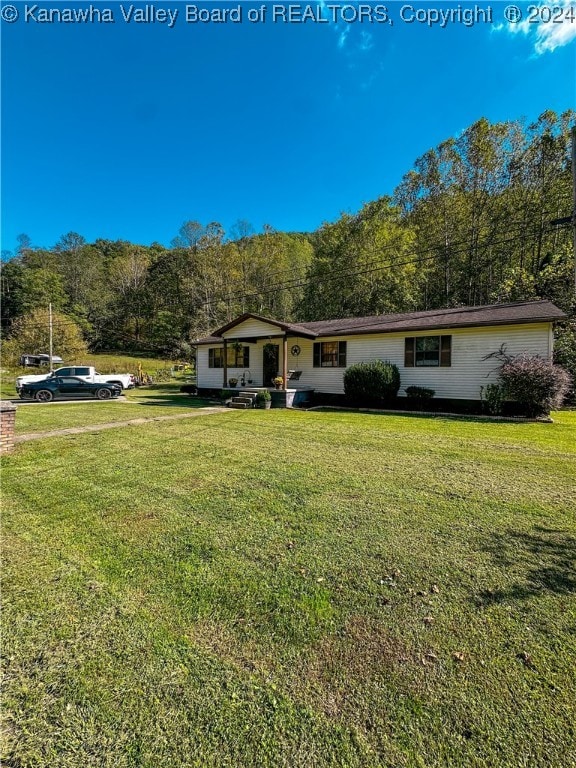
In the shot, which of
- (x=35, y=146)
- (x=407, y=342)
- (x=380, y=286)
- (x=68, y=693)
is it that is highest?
(x=35, y=146)

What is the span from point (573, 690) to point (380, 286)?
84.2 ft

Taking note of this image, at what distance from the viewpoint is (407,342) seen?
12977 millimetres

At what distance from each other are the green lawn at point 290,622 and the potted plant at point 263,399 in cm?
842

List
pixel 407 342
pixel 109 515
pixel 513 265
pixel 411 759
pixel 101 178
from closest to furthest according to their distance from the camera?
pixel 411 759, pixel 109 515, pixel 407 342, pixel 513 265, pixel 101 178

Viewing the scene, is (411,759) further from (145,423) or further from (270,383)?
(270,383)

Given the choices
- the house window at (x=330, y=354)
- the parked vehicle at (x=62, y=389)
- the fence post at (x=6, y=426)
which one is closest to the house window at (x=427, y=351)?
the house window at (x=330, y=354)

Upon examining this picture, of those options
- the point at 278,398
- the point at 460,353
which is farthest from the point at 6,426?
the point at 460,353

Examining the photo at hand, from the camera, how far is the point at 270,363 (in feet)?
54.9

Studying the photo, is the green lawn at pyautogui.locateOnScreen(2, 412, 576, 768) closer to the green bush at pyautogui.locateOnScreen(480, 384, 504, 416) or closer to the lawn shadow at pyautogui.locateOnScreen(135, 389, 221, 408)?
the green bush at pyautogui.locateOnScreen(480, 384, 504, 416)

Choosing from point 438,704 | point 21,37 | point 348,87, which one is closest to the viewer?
point 438,704

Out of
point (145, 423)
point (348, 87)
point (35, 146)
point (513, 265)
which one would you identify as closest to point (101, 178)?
point (35, 146)

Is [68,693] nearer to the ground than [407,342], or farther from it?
nearer to the ground

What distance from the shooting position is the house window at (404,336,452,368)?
12133 millimetres

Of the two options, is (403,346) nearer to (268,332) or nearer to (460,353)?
(460,353)
